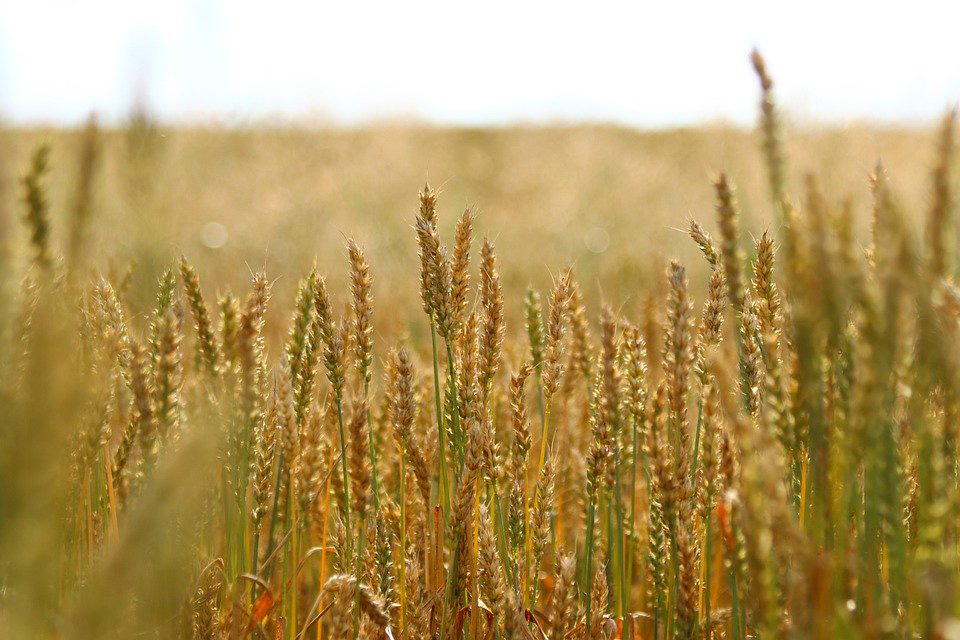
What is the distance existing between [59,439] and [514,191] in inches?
662

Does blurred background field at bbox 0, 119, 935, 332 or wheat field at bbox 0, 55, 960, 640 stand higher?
blurred background field at bbox 0, 119, 935, 332

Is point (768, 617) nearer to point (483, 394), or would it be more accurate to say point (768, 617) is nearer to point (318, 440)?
point (483, 394)

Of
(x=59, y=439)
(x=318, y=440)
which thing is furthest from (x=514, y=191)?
(x=59, y=439)

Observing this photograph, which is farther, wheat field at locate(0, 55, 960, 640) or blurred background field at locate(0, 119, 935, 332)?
blurred background field at locate(0, 119, 935, 332)

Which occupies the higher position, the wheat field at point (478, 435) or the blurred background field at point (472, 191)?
the blurred background field at point (472, 191)

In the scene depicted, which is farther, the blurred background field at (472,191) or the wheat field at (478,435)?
the blurred background field at (472,191)

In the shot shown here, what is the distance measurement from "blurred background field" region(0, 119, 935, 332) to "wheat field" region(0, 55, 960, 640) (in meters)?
0.66

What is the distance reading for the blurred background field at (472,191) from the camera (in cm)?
812

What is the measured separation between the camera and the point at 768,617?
2.40ft

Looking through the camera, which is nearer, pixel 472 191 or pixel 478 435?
pixel 478 435

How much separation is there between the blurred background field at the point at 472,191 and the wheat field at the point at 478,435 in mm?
658

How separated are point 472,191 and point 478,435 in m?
15.6

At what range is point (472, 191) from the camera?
16688 millimetres

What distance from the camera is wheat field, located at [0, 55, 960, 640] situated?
72cm
